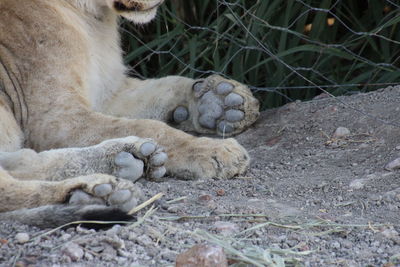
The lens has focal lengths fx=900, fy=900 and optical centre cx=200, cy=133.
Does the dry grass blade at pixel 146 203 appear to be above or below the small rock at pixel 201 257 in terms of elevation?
below

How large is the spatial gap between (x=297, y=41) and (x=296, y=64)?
11cm

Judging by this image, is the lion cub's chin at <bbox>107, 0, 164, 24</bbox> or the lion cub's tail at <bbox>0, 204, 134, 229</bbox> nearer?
the lion cub's tail at <bbox>0, 204, 134, 229</bbox>

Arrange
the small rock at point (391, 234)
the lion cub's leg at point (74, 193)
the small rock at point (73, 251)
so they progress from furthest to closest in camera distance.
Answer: the lion cub's leg at point (74, 193) → the small rock at point (391, 234) → the small rock at point (73, 251)

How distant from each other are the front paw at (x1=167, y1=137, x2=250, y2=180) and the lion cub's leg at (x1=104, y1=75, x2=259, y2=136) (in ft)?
1.48

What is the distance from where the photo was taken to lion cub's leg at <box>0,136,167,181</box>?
2.59m

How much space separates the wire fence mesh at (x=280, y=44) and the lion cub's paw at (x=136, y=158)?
1271 mm

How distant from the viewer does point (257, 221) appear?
2.28 m

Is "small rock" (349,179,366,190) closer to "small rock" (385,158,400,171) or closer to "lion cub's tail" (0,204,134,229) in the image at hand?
"small rock" (385,158,400,171)

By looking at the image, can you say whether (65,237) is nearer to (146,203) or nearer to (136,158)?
(146,203)

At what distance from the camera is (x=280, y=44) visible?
13.1ft

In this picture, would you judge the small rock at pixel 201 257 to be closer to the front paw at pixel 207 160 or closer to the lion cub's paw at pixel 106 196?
the lion cub's paw at pixel 106 196

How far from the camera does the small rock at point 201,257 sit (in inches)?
68.9

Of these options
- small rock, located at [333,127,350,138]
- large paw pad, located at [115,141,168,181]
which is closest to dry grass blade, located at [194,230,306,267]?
large paw pad, located at [115,141,168,181]

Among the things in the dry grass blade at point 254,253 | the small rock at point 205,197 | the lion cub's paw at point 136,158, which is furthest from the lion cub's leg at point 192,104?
the dry grass blade at point 254,253
